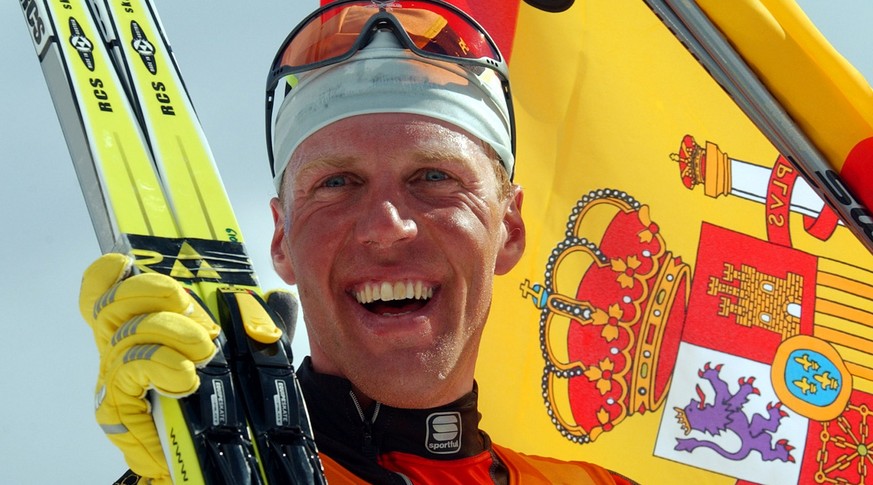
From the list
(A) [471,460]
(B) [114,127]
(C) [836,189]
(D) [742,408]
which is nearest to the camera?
(C) [836,189]

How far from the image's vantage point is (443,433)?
3.93 m

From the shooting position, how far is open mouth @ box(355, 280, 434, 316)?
12.1 feet

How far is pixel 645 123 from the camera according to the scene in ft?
18.5

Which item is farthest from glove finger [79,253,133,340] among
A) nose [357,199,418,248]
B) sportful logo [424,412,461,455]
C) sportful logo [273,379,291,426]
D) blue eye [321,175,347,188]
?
sportful logo [424,412,461,455]

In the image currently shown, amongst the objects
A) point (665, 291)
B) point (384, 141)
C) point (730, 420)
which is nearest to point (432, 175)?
Result: point (384, 141)

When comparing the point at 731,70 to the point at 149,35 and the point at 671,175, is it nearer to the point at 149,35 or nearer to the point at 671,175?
the point at 149,35

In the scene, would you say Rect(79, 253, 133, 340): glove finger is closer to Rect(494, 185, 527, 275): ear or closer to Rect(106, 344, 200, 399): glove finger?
Rect(106, 344, 200, 399): glove finger

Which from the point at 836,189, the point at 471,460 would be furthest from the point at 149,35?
the point at 836,189

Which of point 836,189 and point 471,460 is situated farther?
point 471,460

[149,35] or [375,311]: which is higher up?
[149,35]

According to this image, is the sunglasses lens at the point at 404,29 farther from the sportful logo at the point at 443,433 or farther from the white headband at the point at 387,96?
the sportful logo at the point at 443,433

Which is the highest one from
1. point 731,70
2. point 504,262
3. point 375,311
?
point 731,70

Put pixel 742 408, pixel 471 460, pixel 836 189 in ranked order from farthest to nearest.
→ 1. pixel 742 408
2. pixel 471 460
3. pixel 836 189

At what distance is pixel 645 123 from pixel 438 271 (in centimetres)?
217
